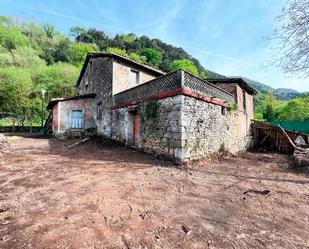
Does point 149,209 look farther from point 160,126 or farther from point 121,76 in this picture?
point 121,76

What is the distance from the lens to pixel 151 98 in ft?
27.8

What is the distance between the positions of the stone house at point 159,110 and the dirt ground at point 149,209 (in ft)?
6.75

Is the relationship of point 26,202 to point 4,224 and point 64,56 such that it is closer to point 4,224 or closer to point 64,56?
point 4,224

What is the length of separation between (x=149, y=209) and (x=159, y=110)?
513cm

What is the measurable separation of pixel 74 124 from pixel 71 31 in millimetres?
64104

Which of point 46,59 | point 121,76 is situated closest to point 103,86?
point 121,76

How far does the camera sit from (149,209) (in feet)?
11.3

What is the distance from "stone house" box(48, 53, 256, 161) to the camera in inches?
289

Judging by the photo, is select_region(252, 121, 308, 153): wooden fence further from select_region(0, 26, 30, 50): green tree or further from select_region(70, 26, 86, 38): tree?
select_region(70, 26, 86, 38): tree

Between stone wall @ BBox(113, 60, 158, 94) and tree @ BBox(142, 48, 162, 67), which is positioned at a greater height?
tree @ BBox(142, 48, 162, 67)

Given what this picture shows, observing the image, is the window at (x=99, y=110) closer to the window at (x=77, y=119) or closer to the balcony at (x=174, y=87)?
the window at (x=77, y=119)

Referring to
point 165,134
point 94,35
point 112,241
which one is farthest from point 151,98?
point 94,35

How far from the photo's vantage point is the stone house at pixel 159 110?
24.1 feet

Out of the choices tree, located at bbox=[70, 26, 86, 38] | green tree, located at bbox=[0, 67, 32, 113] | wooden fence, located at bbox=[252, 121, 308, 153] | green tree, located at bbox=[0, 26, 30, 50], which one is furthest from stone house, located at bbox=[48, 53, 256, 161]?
tree, located at bbox=[70, 26, 86, 38]
